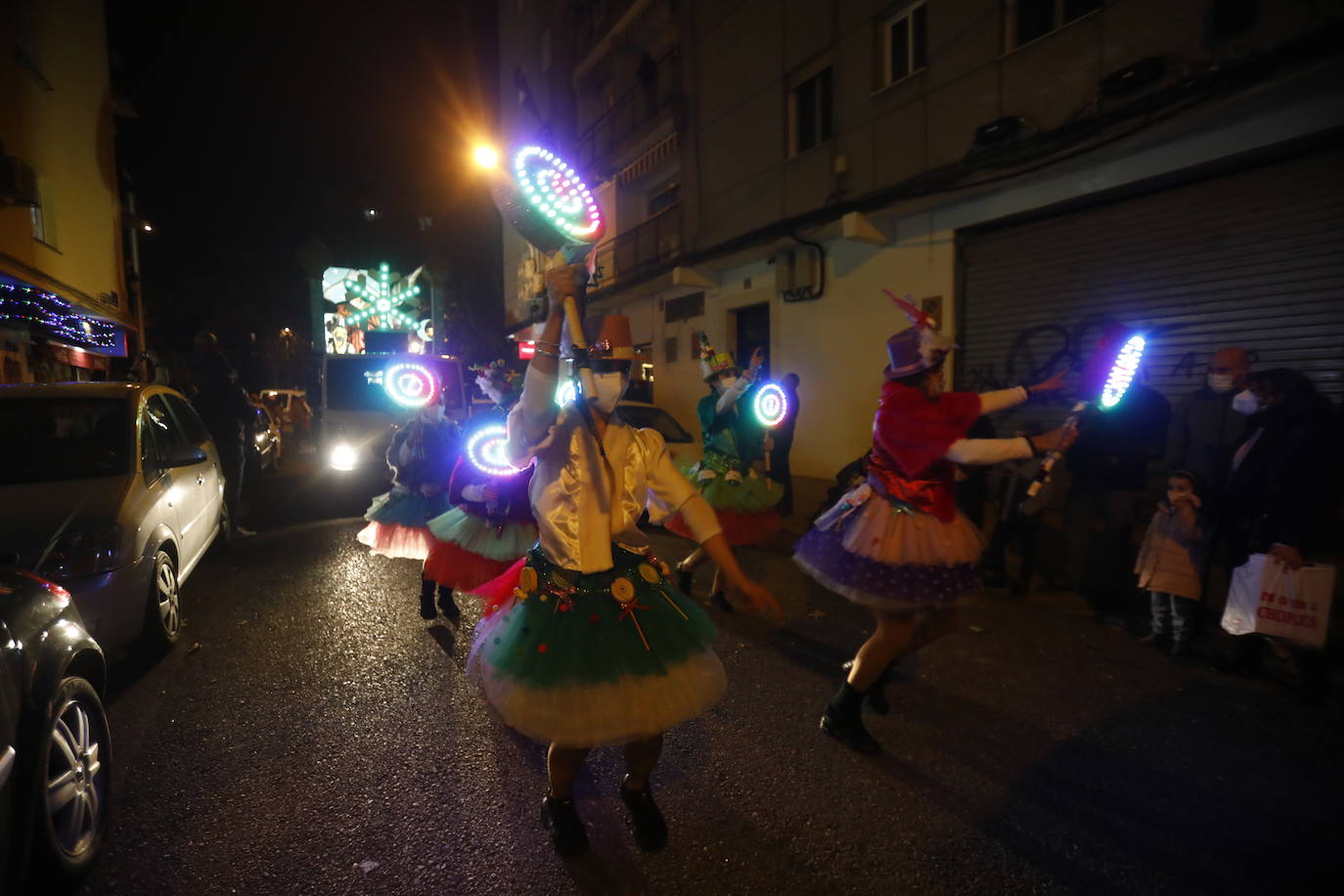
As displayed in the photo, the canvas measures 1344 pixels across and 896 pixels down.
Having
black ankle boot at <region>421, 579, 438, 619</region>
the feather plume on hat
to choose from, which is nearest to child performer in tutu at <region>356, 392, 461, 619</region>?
black ankle boot at <region>421, 579, 438, 619</region>

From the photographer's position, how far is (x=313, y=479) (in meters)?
12.6

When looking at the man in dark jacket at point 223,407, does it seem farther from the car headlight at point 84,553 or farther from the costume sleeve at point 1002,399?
the costume sleeve at point 1002,399

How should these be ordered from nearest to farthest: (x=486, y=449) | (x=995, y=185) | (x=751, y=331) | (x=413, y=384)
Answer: (x=486, y=449) < (x=413, y=384) < (x=995, y=185) < (x=751, y=331)

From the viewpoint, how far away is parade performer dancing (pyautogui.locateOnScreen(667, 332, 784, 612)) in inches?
221

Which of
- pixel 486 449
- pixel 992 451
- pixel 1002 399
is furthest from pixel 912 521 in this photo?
pixel 486 449

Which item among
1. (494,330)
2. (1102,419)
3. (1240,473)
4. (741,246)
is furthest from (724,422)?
(494,330)

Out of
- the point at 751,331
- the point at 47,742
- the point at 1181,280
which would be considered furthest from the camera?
the point at 751,331

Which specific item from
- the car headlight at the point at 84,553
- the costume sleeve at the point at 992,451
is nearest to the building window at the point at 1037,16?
the costume sleeve at the point at 992,451

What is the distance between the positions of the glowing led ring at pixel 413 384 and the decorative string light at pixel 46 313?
240 inches

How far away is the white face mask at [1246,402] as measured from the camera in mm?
4285

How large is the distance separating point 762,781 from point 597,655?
126 centimetres

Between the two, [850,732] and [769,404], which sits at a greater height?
[769,404]

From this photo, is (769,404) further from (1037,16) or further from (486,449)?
(1037,16)

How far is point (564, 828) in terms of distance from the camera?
258cm
